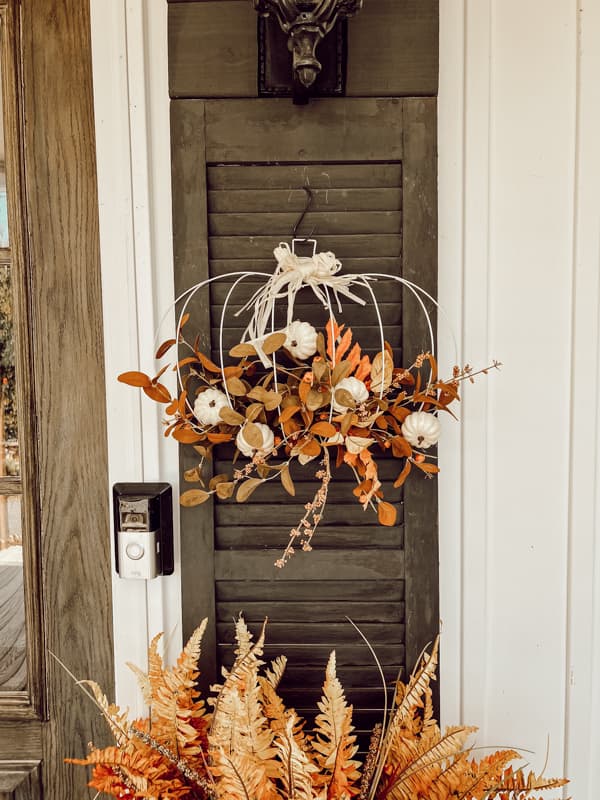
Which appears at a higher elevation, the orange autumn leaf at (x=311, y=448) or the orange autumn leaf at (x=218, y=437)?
the orange autumn leaf at (x=218, y=437)

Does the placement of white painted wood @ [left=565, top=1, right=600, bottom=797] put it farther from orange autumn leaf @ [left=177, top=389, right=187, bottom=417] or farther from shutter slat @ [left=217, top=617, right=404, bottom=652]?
orange autumn leaf @ [left=177, top=389, right=187, bottom=417]

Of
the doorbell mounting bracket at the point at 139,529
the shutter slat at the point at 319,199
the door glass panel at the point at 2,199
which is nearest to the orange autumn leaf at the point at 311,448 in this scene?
the doorbell mounting bracket at the point at 139,529

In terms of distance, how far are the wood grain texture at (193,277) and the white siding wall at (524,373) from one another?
51 cm

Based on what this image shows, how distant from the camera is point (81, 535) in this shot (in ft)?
4.02

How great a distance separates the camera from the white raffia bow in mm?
1020

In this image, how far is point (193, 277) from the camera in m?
1.12

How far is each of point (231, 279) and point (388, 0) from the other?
2.08 feet

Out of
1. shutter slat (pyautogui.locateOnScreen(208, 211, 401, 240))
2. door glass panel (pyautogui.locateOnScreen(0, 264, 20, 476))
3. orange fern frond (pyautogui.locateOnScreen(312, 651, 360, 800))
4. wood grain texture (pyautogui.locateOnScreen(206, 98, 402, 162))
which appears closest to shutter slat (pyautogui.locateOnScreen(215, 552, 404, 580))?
orange fern frond (pyautogui.locateOnScreen(312, 651, 360, 800))

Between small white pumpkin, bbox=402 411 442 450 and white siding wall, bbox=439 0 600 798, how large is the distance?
0.16 metres

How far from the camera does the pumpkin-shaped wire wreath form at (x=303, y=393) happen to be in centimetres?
101

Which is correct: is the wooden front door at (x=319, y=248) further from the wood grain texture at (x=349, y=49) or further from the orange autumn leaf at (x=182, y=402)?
the orange autumn leaf at (x=182, y=402)

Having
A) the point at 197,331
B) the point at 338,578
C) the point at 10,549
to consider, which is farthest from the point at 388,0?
the point at 10,549

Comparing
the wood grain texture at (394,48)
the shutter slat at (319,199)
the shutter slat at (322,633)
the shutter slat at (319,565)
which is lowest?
the shutter slat at (322,633)

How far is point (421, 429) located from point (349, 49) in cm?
77
